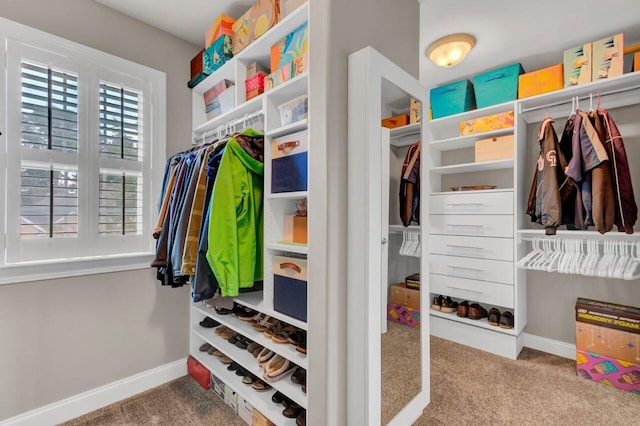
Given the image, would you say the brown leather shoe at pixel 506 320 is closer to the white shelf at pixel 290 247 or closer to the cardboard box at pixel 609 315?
the cardboard box at pixel 609 315

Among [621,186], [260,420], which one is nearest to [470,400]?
[260,420]

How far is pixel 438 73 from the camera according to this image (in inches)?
107

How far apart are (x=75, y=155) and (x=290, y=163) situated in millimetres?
1330

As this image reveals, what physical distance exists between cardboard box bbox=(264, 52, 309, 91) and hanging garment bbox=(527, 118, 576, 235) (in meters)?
1.90

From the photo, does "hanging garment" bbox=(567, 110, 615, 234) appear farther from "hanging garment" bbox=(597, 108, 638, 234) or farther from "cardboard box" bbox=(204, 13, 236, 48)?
"cardboard box" bbox=(204, 13, 236, 48)

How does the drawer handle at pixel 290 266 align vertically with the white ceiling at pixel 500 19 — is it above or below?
below

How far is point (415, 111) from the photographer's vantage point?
5.15 ft

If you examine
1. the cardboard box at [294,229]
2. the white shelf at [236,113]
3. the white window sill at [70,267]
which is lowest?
the white window sill at [70,267]

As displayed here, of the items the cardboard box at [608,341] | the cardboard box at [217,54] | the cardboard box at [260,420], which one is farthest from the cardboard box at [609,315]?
the cardboard box at [217,54]

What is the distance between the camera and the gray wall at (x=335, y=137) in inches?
47.7

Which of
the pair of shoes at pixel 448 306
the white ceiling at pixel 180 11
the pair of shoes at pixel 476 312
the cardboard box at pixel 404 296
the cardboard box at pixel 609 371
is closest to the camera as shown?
the cardboard box at pixel 404 296

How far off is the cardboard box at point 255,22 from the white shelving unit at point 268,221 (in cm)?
7

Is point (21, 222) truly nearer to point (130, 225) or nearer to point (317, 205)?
point (130, 225)

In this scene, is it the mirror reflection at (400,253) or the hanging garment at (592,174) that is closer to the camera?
the mirror reflection at (400,253)
